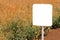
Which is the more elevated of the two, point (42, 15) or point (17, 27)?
point (42, 15)

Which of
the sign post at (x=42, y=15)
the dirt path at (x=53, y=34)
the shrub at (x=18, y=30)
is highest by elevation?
the sign post at (x=42, y=15)

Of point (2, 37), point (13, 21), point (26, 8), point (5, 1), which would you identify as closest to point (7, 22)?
point (13, 21)

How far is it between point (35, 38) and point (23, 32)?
2.88 feet

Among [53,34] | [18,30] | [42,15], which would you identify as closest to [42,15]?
[42,15]

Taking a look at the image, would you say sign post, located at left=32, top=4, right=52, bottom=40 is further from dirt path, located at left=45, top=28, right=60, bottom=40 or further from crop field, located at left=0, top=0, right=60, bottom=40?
dirt path, located at left=45, top=28, right=60, bottom=40

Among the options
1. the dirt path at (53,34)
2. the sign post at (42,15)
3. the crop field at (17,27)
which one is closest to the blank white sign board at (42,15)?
the sign post at (42,15)

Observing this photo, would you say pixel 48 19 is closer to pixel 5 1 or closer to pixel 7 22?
pixel 7 22

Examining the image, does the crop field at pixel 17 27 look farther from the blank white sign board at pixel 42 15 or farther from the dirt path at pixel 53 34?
the blank white sign board at pixel 42 15

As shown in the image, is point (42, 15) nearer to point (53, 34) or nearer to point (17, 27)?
point (17, 27)

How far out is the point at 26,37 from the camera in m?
7.72

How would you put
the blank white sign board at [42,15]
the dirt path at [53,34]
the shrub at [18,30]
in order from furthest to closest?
1. the dirt path at [53,34]
2. the shrub at [18,30]
3. the blank white sign board at [42,15]

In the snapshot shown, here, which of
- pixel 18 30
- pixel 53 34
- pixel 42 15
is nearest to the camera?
pixel 42 15

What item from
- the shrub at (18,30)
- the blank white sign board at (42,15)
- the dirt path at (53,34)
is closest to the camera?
the blank white sign board at (42,15)

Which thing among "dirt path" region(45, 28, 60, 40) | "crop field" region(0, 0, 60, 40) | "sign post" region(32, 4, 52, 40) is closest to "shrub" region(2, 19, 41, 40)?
"crop field" region(0, 0, 60, 40)
